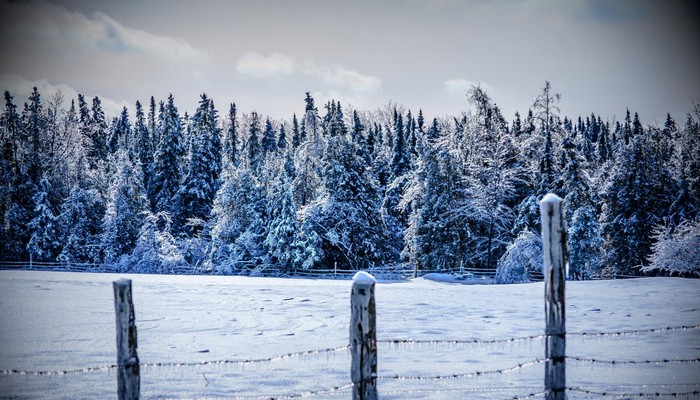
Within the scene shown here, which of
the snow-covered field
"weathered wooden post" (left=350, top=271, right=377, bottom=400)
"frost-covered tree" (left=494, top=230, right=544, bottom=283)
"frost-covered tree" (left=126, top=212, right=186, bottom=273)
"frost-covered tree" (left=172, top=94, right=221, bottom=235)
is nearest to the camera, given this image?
"weathered wooden post" (left=350, top=271, right=377, bottom=400)

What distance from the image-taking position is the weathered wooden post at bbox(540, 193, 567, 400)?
227 inches

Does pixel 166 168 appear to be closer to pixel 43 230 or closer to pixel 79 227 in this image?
pixel 79 227

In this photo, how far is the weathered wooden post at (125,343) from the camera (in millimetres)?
5463

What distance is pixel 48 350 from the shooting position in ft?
38.5

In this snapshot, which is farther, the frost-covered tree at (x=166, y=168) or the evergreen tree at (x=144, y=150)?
the evergreen tree at (x=144, y=150)

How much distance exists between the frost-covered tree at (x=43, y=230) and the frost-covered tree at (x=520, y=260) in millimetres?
35771

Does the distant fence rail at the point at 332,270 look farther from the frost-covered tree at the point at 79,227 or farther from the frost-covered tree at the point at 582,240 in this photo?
the frost-covered tree at the point at 582,240

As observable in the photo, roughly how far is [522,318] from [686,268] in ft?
73.6

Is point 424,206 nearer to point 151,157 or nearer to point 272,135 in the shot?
point 151,157

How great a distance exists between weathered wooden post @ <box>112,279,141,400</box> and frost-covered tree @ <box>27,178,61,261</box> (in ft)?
152

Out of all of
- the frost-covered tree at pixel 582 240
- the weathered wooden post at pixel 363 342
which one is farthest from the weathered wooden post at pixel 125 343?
the frost-covered tree at pixel 582 240

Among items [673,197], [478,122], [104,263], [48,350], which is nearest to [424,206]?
[478,122]

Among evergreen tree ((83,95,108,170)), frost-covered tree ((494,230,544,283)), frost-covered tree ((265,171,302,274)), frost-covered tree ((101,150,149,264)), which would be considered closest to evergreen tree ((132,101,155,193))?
evergreen tree ((83,95,108,170))

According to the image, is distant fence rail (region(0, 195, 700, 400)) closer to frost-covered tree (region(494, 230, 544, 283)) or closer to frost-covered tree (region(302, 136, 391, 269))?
frost-covered tree (region(494, 230, 544, 283))
